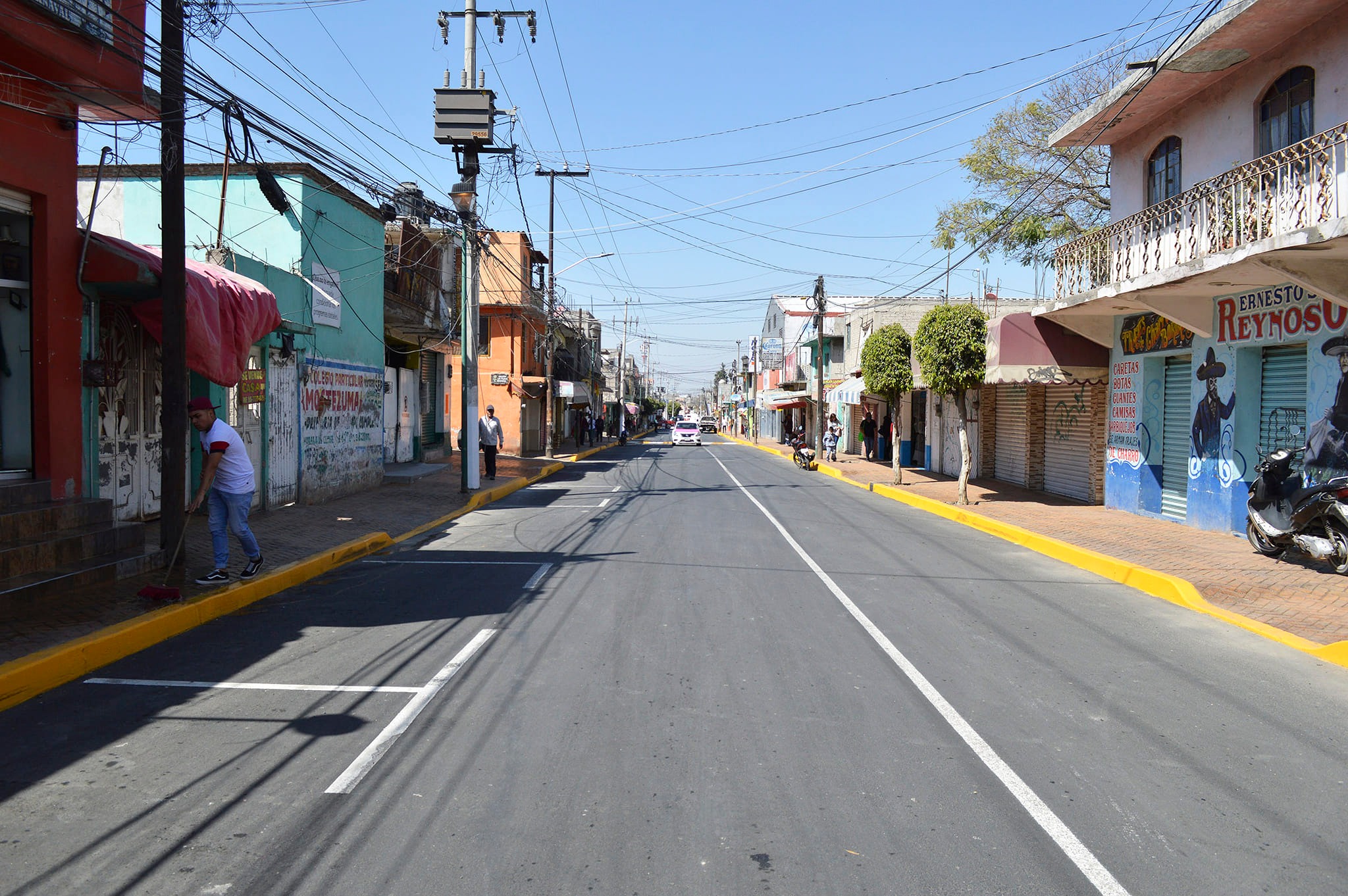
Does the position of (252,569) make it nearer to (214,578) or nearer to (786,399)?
(214,578)

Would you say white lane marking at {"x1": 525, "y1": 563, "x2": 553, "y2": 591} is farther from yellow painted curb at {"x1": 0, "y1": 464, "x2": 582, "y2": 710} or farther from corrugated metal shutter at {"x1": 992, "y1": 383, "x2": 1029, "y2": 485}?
corrugated metal shutter at {"x1": 992, "y1": 383, "x2": 1029, "y2": 485}

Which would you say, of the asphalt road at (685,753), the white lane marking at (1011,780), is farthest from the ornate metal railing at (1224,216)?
the white lane marking at (1011,780)

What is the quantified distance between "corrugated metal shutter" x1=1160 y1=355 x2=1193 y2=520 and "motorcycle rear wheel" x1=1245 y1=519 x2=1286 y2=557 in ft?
10.7

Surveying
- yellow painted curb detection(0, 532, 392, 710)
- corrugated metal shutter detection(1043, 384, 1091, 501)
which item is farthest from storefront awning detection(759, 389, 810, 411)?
yellow painted curb detection(0, 532, 392, 710)

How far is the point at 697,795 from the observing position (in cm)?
421

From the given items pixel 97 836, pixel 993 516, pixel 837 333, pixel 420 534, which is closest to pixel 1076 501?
pixel 993 516

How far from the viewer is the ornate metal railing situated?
9.84 metres

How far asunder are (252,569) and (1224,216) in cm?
1286

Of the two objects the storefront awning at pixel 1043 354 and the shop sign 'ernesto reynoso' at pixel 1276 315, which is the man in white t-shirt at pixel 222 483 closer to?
the shop sign 'ernesto reynoso' at pixel 1276 315

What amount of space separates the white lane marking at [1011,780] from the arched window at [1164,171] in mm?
11398

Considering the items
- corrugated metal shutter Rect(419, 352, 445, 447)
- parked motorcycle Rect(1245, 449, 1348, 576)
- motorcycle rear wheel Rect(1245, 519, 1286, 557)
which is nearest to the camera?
parked motorcycle Rect(1245, 449, 1348, 576)

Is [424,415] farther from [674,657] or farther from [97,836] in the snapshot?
[97,836]

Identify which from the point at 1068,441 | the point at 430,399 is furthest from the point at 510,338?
the point at 1068,441

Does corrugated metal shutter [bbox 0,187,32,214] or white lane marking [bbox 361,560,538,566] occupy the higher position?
corrugated metal shutter [bbox 0,187,32,214]
